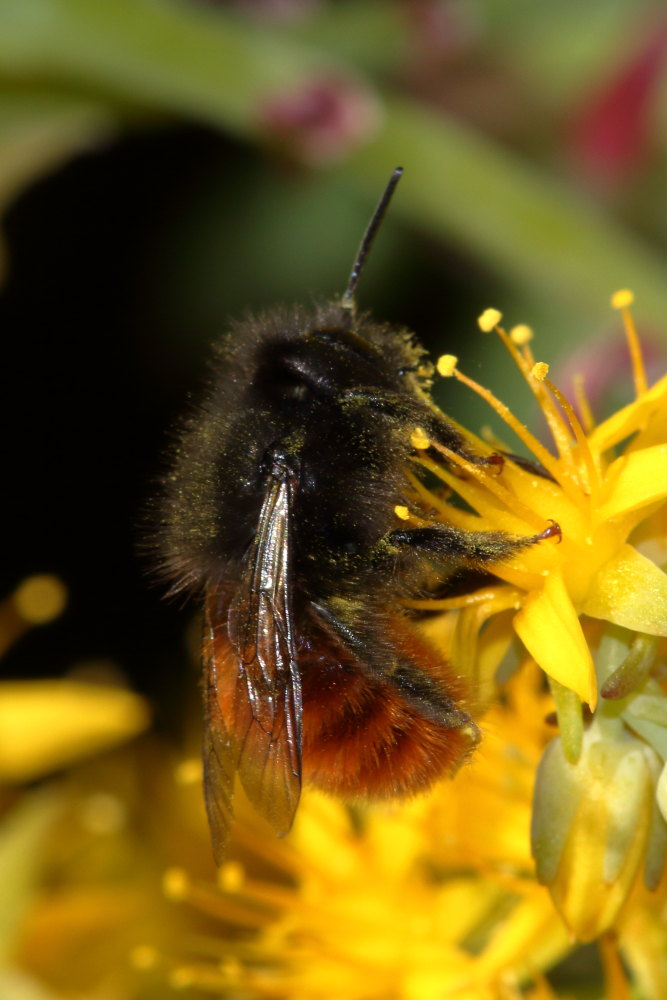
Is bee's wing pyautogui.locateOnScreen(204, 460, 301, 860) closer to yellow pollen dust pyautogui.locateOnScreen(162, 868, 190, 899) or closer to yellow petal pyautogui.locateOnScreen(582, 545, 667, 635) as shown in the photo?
yellow petal pyautogui.locateOnScreen(582, 545, 667, 635)

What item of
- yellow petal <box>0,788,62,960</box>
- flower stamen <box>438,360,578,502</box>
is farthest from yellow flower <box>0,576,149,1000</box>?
flower stamen <box>438,360,578,502</box>

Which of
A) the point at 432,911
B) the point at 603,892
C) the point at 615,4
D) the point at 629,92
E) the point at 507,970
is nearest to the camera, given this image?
the point at 603,892

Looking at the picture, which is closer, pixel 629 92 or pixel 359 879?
pixel 359 879

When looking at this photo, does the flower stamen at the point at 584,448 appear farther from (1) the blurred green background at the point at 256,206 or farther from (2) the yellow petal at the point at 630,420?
(1) the blurred green background at the point at 256,206

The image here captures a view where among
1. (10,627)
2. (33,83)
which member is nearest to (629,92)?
(33,83)

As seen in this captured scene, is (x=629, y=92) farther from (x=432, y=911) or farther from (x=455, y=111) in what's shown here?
(x=432, y=911)

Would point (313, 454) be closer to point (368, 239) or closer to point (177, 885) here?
point (368, 239)
